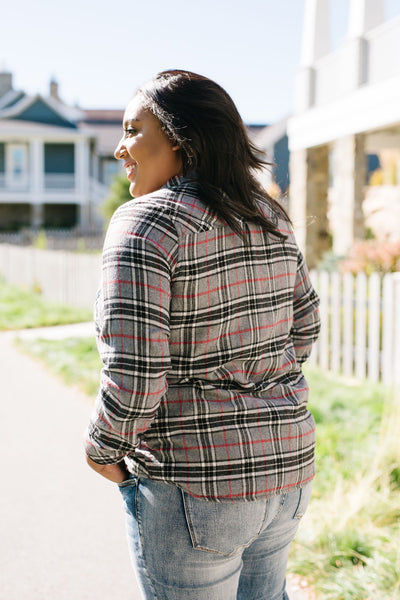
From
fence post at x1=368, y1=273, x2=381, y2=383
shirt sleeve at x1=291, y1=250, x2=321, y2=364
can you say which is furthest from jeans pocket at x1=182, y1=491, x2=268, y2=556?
fence post at x1=368, y1=273, x2=381, y2=383

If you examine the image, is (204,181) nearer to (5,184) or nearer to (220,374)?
(220,374)

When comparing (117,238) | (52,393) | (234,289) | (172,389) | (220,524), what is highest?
(117,238)

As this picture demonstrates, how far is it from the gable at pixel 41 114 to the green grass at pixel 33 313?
22.4 meters

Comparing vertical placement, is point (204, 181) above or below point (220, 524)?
above

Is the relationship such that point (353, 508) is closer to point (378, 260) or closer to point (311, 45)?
point (378, 260)

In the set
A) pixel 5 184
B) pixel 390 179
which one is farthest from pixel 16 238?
pixel 390 179

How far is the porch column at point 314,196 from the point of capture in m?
12.9

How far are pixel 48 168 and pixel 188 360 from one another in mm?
34460

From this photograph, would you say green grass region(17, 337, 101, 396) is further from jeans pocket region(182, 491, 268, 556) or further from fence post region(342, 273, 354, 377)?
jeans pocket region(182, 491, 268, 556)

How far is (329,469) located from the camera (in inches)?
164

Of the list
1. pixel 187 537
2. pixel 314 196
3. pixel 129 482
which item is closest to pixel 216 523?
pixel 187 537

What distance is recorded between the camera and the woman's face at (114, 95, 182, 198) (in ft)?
Result: 5.45

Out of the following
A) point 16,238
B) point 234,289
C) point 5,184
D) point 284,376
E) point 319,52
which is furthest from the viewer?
point 5,184

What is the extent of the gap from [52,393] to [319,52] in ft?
30.1
